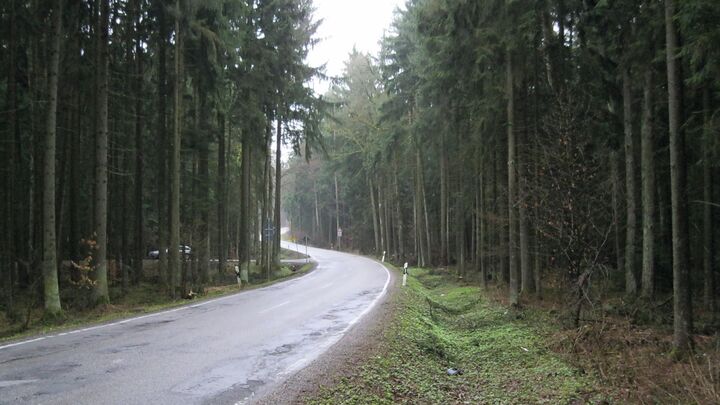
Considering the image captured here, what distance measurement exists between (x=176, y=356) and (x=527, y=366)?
6.07 metres

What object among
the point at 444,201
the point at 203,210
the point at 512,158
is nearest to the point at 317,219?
the point at 444,201

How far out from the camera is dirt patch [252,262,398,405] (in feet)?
20.4

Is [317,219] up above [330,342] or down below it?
above

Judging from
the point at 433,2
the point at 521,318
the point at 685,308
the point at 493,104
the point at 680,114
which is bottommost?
the point at 521,318

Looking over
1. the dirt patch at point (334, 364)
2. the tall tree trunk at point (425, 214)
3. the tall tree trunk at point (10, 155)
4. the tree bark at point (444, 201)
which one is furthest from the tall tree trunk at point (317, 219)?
the dirt patch at point (334, 364)

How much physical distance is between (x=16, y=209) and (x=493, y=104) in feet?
57.0

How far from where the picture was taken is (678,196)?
816 centimetres

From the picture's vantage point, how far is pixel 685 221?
26.8 ft

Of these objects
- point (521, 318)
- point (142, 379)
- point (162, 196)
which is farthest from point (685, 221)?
point (162, 196)

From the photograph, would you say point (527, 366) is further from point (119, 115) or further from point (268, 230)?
point (268, 230)

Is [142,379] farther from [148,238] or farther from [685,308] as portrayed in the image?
[148,238]

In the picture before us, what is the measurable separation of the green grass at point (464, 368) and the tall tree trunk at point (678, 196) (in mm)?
2009

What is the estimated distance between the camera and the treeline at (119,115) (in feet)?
51.3

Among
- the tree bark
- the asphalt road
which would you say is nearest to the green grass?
the asphalt road
